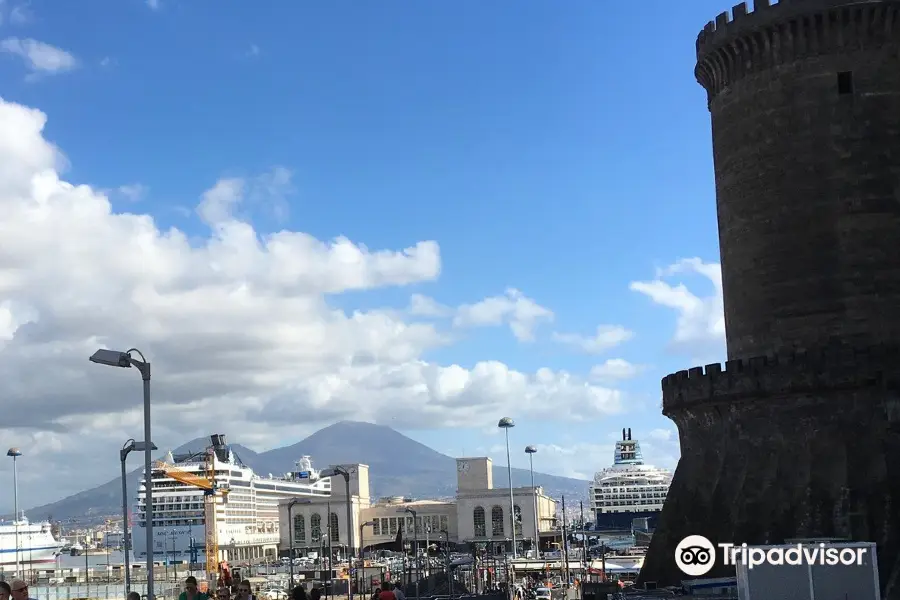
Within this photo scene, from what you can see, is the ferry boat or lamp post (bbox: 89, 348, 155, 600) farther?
the ferry boat

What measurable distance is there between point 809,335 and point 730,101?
7034 mm

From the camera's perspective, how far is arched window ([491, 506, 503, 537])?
156 meters

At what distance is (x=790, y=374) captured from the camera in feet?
91.4

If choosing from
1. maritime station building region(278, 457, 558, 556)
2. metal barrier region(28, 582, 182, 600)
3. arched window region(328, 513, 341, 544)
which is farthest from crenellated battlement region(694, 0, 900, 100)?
arched window region(328, 513, 341, 544)

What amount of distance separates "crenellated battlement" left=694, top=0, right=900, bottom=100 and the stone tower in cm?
4

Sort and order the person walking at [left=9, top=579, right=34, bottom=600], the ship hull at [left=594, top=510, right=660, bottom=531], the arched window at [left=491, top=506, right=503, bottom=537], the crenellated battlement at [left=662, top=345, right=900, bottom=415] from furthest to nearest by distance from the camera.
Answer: the ship hull at [left=594, top=510, right=660, bottom=531], the arched window at [left=491, top=506, right=503, bottom=537], the crenellated battlement at [left=662, top=345, right=900, bottom=415], the person walking at [left=9, top=579, right=34, bottom=600]

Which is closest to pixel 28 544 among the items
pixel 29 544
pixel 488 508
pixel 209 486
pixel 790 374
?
pixel 29 544

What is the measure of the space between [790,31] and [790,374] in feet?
30.1

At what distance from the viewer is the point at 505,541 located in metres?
149

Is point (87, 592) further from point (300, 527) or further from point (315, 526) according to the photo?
point (300, 527)

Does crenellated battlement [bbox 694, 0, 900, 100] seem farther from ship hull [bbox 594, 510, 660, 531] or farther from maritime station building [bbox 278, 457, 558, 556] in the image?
ship hull [bbox 594, 510, 660, 531]

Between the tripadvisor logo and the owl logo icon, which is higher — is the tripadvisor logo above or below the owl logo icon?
above

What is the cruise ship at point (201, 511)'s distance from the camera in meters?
158

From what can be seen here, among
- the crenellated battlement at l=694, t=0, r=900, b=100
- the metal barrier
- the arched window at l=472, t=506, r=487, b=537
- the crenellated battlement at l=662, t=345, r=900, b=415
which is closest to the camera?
the crenellated battlement at l=662, t=345, r=900, b=415
